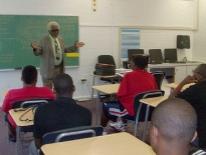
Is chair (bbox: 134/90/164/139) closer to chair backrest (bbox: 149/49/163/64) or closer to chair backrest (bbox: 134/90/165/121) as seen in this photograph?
chair backrest (bbox: 134/90/165/121)

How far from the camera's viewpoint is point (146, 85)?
4.32 m

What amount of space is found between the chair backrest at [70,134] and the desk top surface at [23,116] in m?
0.59

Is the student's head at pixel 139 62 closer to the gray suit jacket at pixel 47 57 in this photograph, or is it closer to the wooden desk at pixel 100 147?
the gray suit jacket at pixel 47 57

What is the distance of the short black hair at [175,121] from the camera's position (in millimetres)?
1444

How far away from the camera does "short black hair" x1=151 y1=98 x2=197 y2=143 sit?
144 cm

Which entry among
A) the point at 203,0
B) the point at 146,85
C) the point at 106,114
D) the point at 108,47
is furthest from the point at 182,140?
the point at 203,0

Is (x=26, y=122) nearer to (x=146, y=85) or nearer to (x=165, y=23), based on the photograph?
(x=146, y=85)

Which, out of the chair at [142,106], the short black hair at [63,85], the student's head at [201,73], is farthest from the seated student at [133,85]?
the short black hair at [63,85]

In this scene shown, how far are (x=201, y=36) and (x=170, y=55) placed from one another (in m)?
1.01

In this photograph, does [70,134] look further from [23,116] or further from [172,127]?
[172,127]

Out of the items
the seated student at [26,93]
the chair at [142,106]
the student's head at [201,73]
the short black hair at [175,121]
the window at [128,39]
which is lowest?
the chair at [142,106]

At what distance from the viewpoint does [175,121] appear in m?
1.46

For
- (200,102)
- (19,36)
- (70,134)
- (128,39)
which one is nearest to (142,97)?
(200,102)

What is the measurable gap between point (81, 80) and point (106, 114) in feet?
8.85
